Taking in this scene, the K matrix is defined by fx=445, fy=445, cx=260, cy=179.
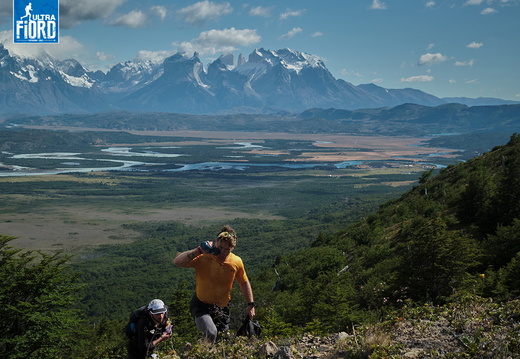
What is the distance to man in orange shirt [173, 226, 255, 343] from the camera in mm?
8828

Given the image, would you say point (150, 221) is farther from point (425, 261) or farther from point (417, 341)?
point (417, 341)

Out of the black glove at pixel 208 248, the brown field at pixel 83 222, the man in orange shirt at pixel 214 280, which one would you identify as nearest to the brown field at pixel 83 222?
the brown field at pixel 83 222

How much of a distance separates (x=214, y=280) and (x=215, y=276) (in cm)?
10

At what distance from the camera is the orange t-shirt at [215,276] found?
902 centimetres

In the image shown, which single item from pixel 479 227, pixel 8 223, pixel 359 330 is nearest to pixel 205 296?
pixel 359 330

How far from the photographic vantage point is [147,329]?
859 cm

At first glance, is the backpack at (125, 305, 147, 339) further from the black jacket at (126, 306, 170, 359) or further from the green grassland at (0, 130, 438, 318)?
the green grassland at (0, 130, 438, 318)

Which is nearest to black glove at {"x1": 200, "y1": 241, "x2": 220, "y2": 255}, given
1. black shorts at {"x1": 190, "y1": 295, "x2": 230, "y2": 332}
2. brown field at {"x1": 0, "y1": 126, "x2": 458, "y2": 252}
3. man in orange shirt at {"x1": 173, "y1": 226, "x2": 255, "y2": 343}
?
man in orange shirt at {"x1": 173, "y1": 226, "x2": 255, "y2": 343}

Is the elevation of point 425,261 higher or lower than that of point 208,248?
lower

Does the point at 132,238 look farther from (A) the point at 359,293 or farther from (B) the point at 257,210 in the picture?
(A) the point at 359,293

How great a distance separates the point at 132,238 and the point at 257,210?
4943 centimetres

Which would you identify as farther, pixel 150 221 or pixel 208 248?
pixel 150 221

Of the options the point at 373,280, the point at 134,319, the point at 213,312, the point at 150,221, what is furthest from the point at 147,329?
the point at 150,221

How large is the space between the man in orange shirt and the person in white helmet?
2.53ft
